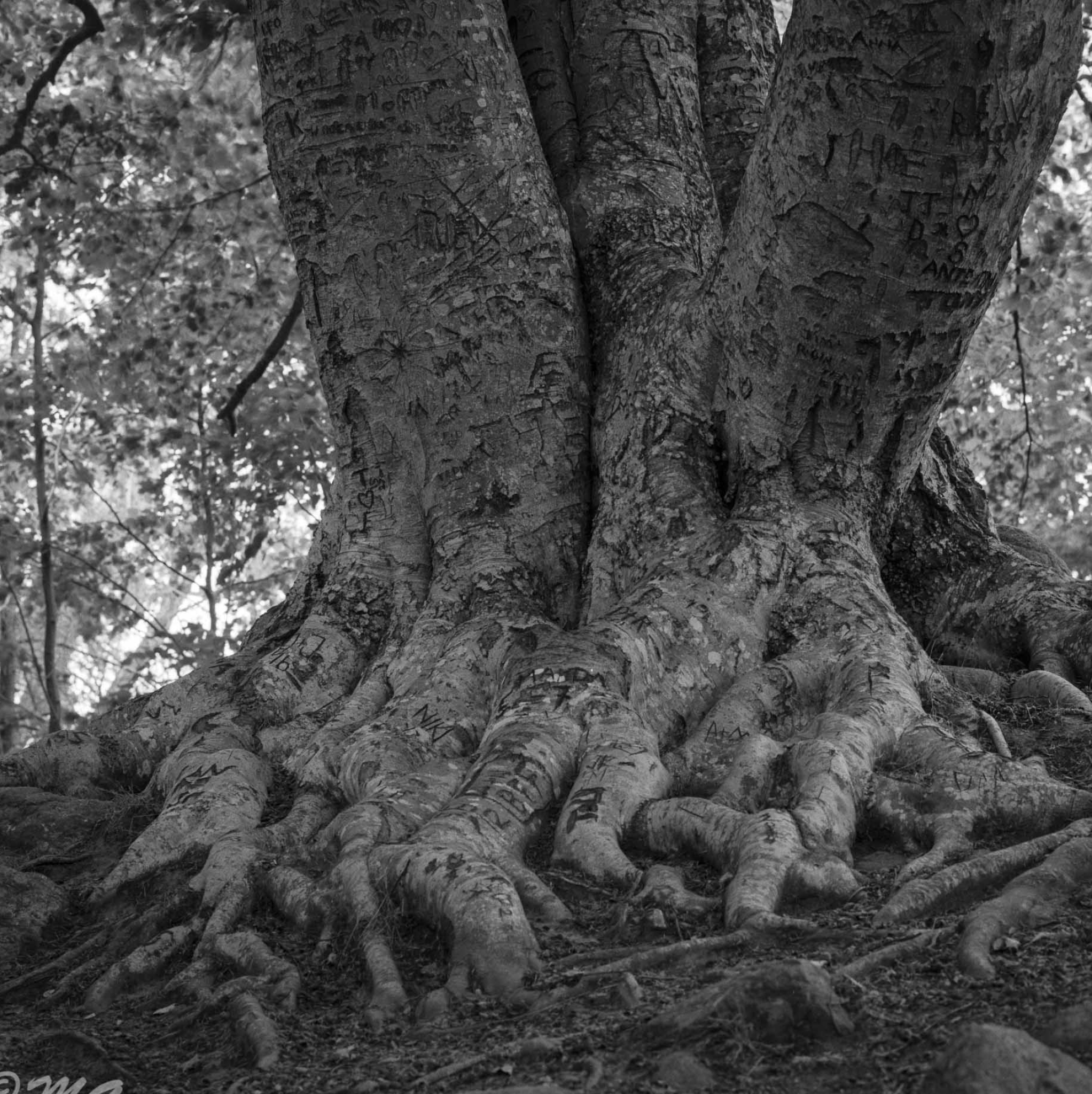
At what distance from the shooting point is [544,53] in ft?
19.5

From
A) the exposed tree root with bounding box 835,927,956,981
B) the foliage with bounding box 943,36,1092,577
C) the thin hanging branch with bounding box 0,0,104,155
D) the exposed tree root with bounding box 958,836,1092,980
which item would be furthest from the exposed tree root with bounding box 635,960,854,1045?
the foliage with bounding box 943,36,1092,577

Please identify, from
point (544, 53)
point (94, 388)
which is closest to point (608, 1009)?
point (544, 53)

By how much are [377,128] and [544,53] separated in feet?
4.50

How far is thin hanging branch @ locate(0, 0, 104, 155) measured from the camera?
307 inches

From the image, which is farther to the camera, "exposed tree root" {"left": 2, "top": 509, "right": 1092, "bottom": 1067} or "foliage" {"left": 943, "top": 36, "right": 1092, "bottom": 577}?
"foliage" {"left": 943, "top": 36, "right": 1092, "bottom": 577}

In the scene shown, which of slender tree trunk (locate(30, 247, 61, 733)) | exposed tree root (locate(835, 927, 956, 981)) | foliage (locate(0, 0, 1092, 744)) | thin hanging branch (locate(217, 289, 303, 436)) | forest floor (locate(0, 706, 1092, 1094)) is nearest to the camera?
forest floor (locate(0, 706, 1092, 1094))

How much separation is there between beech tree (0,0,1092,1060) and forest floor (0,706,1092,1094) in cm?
8

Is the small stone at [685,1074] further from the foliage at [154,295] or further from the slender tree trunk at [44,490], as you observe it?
the slender tree trunk at [44,490]

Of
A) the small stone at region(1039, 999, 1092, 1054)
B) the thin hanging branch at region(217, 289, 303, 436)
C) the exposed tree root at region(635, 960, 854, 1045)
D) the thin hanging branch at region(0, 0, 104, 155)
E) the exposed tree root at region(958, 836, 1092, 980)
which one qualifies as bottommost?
the small stone at region(1039, 999, 1092, 1054)

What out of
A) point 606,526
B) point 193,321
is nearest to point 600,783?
point 606,526

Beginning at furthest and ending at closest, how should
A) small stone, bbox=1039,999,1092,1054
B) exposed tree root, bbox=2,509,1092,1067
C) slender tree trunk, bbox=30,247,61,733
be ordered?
slender tree trunk, bbox=30,247,61,733, exposed tree root, bbox=2,509,1092,1067, small stone, bbox=1039,999,1092,1054

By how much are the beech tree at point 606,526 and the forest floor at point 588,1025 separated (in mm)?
79

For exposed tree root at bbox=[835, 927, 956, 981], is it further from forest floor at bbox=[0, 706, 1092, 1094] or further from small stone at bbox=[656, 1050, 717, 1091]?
small stone at bbox=[656, 1050, 717, 1091]

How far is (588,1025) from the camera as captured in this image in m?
2.53
